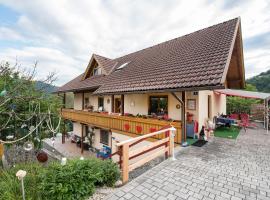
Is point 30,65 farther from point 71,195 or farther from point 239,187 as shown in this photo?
point 239,187

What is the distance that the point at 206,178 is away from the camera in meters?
4.10

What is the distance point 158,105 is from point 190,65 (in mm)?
3118

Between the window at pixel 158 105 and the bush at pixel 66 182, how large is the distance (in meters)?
6.11

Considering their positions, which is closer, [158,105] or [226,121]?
[158,105]

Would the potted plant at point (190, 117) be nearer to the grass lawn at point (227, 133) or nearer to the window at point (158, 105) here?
the window at point (158, 105)

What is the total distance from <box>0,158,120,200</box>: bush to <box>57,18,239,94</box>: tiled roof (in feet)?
15.0

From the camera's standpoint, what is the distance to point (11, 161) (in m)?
6.85

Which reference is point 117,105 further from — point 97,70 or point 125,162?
point 125,162

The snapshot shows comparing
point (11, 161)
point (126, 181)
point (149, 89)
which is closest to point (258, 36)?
point (149, 89)

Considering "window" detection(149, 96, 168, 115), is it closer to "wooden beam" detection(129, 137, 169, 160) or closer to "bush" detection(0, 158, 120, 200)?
"wooden beam" detection(129, 137, 169, 160)

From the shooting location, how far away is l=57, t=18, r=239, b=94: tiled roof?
6.61 meters

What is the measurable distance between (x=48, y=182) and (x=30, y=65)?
4.16 meters

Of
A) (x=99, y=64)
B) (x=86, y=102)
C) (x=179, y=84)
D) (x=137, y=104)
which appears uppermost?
(x=99, y=64)

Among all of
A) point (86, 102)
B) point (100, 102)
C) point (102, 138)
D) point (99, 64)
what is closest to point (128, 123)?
point (102, 138)
